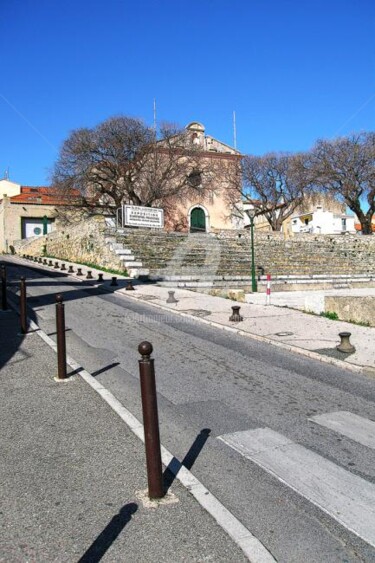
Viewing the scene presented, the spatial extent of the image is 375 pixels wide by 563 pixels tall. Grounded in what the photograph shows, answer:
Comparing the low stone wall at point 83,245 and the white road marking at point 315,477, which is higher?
the low stone wall at point 83,245

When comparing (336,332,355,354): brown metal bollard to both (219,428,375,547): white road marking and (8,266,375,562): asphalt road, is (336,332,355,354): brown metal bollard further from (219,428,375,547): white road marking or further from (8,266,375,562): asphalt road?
(219,428,375,547): white road marking

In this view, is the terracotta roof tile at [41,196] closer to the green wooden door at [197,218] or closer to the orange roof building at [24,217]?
the orange roof building at [24,217]

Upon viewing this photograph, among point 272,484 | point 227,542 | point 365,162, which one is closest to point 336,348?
point 272,484

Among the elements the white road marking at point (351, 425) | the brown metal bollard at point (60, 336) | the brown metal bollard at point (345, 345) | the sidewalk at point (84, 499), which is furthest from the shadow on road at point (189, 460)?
the brown metal bollard at point (345, 345)

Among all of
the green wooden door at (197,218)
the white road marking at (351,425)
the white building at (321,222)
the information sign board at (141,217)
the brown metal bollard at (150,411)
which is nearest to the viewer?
the brown metal bollard at (150,411)

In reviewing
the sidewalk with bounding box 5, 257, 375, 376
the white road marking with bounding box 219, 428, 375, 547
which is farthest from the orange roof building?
the white road marking with bounding box 219, 428, 375, 547

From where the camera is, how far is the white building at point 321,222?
64.9 metres

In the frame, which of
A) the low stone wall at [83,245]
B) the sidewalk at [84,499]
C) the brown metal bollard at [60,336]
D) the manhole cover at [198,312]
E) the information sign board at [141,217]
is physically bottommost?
the sidewalk at [84,499]

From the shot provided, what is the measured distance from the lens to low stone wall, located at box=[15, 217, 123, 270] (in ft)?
86.8

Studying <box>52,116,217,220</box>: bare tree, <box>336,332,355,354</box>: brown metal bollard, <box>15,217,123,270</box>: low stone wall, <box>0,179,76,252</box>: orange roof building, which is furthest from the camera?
<box>0,179,76,252</box>: orange roof building

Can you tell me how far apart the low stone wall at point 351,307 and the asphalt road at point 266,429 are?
25.8 feet

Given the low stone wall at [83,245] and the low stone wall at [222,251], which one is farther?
the low stone wall at [83,245]

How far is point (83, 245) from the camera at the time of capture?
2998cm

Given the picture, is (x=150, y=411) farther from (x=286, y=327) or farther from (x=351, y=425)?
(x=286, y=327)
